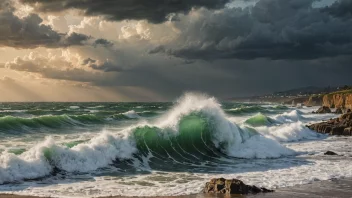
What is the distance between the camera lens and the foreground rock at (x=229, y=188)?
13500 millimetres

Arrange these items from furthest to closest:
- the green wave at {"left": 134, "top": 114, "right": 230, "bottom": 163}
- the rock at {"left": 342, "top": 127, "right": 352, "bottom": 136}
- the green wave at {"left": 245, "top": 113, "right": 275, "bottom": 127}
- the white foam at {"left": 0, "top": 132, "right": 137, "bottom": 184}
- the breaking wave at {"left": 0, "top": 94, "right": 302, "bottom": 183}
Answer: the green wave at {"left": 245, "top": 113, "right": 275, "bottom": 127} < the rock at {"left": 342, "top": 127, "right": 352, "bottom": 136} < the green wave at {"left": 134, "top": 114, "right": 230, "bottom": 163} < the breaking wave at {"left": 0, "top": 94, "right": 302, "bottom": 183} < the white foam at {"left": 0, "top": 132, "right": 137, "bottom": 184}

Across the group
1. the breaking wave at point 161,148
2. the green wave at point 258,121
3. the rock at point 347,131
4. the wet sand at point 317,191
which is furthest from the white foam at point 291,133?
the wet sand at point 317,191

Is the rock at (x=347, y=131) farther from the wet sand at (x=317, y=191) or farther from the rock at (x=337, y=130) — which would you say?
the wet sand at (x=317, y=191)

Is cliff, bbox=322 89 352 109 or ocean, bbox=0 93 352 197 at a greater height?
Answer: cliff, bbox=322 89 352 109

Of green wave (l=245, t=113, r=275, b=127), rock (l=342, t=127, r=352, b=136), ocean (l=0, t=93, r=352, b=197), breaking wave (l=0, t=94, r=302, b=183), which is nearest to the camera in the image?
ocean (l=0, t=93, r=352, b=197)

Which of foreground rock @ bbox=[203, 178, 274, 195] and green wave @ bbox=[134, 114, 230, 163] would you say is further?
green wave @ bbox=[134, 114, 230, 163]

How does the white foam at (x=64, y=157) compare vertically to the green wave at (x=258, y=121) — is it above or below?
below

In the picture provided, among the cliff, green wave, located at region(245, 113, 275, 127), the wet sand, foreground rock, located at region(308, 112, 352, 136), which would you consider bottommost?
the wet sand

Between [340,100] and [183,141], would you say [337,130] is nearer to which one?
[183,141]

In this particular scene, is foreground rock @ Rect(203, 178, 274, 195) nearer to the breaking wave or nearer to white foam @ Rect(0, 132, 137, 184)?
the breaking wave

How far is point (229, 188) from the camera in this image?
1352 cm

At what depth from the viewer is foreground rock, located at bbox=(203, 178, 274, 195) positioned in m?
13.5

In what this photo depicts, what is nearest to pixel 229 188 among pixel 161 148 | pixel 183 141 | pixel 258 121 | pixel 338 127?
pixel 161 148

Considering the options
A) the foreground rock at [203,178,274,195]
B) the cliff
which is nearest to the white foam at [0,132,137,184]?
the foreground rock at [203,178,274,195]
